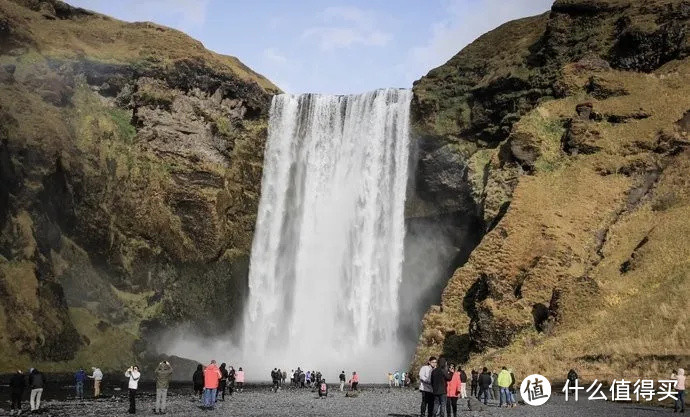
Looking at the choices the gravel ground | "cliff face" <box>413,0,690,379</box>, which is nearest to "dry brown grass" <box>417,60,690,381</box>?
"cliff face" <box>413,0,690,379</box>

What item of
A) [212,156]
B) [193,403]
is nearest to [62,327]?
[212,156]

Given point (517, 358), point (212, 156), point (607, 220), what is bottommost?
point (517, 358)

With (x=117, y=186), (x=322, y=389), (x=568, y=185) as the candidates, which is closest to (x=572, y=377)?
(x=322, y=389)

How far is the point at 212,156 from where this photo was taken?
65375mm

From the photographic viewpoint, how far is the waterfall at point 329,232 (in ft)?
189

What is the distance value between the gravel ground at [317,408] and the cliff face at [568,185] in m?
4.04

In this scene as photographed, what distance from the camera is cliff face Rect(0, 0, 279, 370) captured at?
175 ft

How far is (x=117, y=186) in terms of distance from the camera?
203ft

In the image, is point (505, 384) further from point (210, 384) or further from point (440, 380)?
point (210, 384)

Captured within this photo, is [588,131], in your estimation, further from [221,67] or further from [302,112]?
[221,67]

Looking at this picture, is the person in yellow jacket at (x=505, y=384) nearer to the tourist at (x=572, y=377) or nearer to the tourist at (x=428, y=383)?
the tourist at (x=572, y=377)

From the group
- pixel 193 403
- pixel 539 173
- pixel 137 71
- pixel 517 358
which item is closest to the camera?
pixel 193 403

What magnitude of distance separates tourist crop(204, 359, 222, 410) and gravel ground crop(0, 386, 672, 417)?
0.42 meters

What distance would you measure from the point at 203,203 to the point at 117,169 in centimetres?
751
